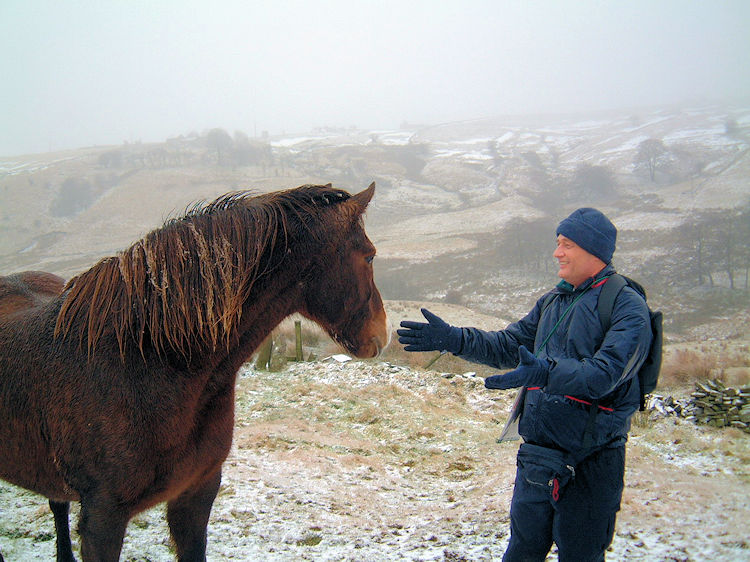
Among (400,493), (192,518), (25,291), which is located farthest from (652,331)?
(25,291)

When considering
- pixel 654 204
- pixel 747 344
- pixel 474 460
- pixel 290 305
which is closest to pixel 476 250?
pixel 654 204

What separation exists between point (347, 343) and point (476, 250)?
26414mm

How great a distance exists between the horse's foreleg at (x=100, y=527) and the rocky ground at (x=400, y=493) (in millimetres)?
1672

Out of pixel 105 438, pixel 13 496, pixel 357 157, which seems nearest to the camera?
pixel 105 438

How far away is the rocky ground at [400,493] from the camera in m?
3.47

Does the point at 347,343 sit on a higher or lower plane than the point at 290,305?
lower

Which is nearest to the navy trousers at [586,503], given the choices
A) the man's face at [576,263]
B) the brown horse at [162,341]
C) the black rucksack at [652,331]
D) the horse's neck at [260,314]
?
the black rucksack at [652,331]

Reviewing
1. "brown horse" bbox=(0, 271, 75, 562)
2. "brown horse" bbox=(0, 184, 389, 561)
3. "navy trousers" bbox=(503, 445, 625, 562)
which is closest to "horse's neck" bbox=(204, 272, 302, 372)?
"brown horse" bbox=(0, 184, 389, 561)

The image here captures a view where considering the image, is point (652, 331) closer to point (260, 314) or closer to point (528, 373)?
point (528, 373)

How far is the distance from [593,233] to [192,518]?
266 centimetres

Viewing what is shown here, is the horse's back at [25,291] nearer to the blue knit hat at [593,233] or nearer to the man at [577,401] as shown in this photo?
the man at [577,401]

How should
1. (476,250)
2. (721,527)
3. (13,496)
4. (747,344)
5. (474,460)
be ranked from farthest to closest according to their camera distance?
(476,250) < (747,344) < (474,460) < (13,496) < (721,527)

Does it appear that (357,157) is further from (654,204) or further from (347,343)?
(347,343)

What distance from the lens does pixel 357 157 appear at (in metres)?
46.2
